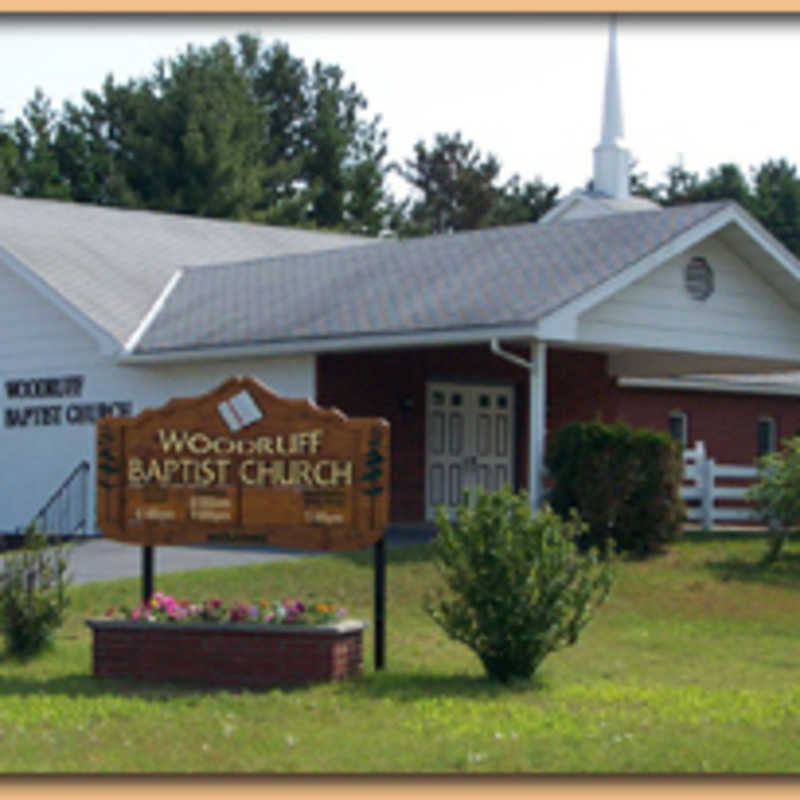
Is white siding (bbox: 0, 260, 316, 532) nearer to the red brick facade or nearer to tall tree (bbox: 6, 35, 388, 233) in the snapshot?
the red brick facade

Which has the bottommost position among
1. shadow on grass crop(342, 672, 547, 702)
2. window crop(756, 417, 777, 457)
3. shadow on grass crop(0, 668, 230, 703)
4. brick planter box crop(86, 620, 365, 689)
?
shadow on grass crop(0, 668, 230, 703)

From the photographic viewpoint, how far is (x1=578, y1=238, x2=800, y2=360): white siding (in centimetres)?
2123

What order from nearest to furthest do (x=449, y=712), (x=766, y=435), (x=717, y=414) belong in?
(x=449, y=712) < (x=717, y=414) < (x=766, y=435)

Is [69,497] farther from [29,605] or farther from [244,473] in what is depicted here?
[244,473]

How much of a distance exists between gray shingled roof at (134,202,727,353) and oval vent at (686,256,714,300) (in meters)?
0.78

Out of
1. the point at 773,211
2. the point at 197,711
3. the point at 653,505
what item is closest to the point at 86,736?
the point at 197,711

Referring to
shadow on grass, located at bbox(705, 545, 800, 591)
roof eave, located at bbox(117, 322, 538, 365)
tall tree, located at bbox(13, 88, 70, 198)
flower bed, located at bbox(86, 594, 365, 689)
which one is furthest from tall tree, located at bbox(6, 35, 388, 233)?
flower bed, located at bbox(86, 594, 365, 689)

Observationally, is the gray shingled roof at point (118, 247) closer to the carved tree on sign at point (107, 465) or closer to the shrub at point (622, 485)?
the shrub at point (622, 485)

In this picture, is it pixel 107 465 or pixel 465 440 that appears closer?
pixel 107 465

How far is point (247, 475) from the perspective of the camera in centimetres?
1246

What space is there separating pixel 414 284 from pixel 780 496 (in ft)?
19.9

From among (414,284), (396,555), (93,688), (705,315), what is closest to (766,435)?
(705,315)
